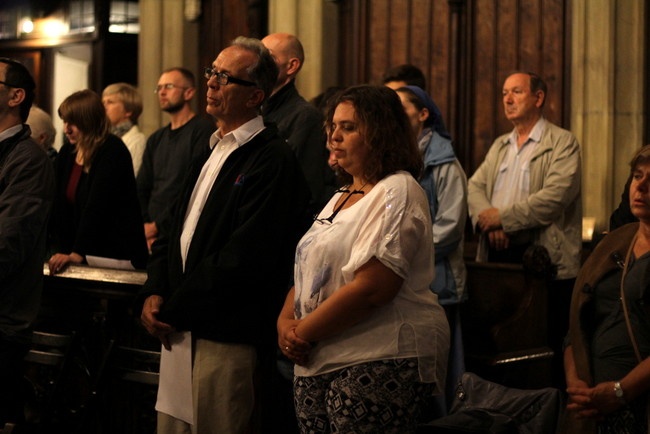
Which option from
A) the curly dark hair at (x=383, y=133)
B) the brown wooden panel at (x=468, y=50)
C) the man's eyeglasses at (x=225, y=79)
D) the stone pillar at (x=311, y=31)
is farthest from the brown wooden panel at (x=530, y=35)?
the curly dark hair at (x=383, y=133)

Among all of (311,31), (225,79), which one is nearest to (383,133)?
(225,79)

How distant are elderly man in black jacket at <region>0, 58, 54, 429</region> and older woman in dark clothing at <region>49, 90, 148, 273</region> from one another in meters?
0.53

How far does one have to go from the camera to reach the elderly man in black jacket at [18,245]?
3629 millimetres

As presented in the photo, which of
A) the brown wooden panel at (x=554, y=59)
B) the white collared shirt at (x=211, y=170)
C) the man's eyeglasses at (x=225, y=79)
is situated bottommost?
the white collared shirt at (x=211, y=170)

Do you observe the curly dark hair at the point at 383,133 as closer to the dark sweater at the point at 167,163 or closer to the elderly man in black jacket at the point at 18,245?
the elderly man in black jacket at the point at 18,245

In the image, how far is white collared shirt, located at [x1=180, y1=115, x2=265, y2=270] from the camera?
11.0 ft

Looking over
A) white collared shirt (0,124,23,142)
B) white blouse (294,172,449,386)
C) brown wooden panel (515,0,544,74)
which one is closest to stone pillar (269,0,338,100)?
brown wooden panel (515,0,544,74)

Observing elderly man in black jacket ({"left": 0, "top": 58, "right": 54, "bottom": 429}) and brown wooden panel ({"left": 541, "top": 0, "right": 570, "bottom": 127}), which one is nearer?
elderly man in black jacket ({"left": 0, "top": 58, "right": 54, "bottom": 429})

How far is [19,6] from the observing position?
853 centimetres

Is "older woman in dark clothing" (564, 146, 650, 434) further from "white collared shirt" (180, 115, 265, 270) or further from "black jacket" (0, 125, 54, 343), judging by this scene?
"black jacket" (0, 125, 54, 343)

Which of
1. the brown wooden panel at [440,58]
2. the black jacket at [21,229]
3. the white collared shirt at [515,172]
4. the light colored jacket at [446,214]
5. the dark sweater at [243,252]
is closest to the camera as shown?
the dark sweater at [243,252]

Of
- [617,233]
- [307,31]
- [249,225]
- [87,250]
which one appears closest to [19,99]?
[87,250]

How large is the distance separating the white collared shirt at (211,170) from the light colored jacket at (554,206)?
1.95 metres

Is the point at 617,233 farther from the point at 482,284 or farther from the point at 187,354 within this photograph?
the point at 482,284
